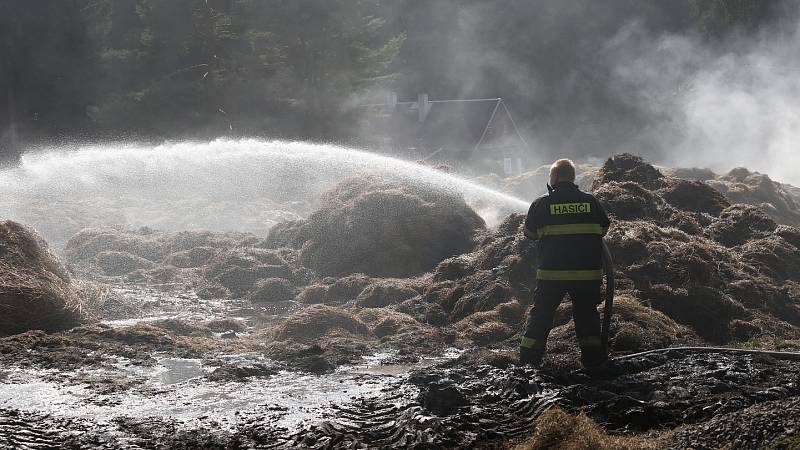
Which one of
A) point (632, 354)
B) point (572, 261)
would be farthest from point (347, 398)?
point (632, 354)

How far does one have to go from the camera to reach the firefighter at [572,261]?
7.43 meters

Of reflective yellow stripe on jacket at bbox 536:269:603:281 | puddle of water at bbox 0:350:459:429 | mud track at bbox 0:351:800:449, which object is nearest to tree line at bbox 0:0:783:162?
puddle of water at bbox 0:350:459:429

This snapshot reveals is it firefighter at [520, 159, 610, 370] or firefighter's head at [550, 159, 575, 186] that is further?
firefighter's head at [550, 159, 575, 186]


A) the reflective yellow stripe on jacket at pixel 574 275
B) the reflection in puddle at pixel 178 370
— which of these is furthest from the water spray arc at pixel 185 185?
the reflective yellow stripe on jacket at pixel 574 275

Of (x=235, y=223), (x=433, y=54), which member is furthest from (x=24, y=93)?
(x=433, y=54)

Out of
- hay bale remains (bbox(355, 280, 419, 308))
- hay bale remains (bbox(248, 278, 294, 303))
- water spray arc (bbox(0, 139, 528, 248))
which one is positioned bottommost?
hay bale remains (bbox(355, 280, 419, 308))

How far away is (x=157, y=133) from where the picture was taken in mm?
35906

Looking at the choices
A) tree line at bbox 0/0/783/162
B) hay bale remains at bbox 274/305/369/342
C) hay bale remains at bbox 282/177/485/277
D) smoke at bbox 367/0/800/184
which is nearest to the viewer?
hay bale remains at bbox 274/305/369/342

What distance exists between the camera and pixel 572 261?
24.4ft

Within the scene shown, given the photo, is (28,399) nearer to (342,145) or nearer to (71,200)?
→ (71,200)

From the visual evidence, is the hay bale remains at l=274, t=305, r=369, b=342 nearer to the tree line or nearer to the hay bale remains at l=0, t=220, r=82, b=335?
the hay bale remains at l=0, t=220, r=82, b=335

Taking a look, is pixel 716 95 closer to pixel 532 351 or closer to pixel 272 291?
pixel 272 291

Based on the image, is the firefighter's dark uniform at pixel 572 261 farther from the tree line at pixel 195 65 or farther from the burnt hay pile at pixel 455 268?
the tree line at pixel 195 65

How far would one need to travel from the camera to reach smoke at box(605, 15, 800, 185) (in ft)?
120
